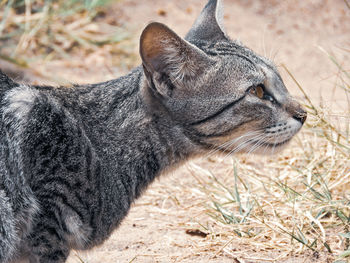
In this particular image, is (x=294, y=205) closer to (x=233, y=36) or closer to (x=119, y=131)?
(x=119, y=131)

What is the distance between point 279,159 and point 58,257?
299 centimetres

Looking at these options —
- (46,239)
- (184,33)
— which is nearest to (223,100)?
(46,239)

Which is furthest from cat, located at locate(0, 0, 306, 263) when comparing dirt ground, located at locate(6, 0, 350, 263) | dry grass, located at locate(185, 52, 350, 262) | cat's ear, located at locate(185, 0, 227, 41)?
dry grass, located at locate(185, 52, 350, 262)

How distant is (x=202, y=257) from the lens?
404 cm

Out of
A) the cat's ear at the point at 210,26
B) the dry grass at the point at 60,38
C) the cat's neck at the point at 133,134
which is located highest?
the cat's ear at the point at 210,26

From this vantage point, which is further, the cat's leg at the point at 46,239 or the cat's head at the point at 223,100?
the cat's head at the point at 223,100

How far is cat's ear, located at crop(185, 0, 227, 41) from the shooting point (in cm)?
410

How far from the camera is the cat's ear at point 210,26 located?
13.5 feet

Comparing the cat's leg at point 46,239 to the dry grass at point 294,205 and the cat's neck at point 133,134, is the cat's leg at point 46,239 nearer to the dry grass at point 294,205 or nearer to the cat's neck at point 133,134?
the cat's neck at point 133,134

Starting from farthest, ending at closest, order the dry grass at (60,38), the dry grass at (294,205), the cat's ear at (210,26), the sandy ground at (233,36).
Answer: the dry grass at (60,38), the sandy ground at (233,36), the cat's ear at (210,26), the dry grass at (294,205)

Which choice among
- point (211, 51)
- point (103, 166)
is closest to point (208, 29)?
point (211, 51)

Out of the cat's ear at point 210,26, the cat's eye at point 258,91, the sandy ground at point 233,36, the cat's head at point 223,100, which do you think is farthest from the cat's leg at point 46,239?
the cat's ear at point 210,26

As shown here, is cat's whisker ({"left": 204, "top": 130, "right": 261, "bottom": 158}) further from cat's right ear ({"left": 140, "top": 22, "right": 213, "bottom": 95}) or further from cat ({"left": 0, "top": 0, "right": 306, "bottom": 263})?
cat's right ear ({"left": 140, "top": 22, "right": 213, "bottom": 95})

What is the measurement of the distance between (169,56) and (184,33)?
517cm
